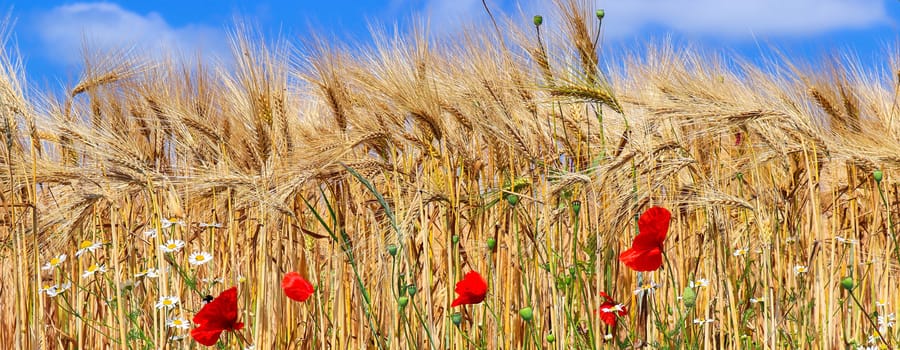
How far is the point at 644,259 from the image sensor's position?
162 centimetres

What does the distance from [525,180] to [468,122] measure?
42 centimetres

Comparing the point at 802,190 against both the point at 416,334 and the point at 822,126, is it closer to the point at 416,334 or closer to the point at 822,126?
the point at 822,126

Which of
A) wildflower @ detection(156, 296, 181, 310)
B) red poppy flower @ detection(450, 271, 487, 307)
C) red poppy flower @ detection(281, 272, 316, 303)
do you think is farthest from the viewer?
wildflower @ detection(156, 296, 181, 310)

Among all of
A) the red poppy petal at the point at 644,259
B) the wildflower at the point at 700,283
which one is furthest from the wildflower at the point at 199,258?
the wildflower at the point at 700,283

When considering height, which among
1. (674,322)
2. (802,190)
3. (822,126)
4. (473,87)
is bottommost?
(674,322)

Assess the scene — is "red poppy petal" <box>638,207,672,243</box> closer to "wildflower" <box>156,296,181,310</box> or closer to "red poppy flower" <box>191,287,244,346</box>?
"red poppy flower" <box>191,287,244,346</box>

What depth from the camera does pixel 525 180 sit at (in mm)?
2178

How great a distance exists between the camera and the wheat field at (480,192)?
6.55 feet

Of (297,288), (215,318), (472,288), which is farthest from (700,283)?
(215,318)

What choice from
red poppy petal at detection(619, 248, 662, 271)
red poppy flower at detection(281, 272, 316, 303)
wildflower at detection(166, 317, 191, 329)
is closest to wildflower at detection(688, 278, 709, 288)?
red poppy petal at detection(619, 248, 662, 271)

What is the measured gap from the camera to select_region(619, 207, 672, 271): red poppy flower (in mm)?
1583

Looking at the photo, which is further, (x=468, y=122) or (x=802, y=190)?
(x=802, y=190)

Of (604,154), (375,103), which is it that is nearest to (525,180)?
(604,154)

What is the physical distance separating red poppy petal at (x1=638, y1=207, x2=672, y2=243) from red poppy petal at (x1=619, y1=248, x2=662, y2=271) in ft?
0.09
